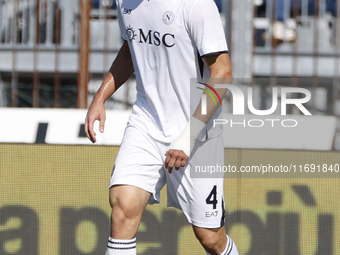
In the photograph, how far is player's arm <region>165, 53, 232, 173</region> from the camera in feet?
7.72

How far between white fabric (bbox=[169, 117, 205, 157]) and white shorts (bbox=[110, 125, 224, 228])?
0.18 metres

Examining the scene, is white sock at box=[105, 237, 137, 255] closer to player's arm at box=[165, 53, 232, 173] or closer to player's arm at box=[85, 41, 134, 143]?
player's arm at box=[165, 53, 232, 173]

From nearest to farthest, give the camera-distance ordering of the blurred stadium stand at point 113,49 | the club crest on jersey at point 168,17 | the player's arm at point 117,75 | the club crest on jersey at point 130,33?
the club crest on jersey at point 168,17, the club crest on jersey at point 130,33, the player's arm at point 117,75, the blurred stadium stand at point 113,49

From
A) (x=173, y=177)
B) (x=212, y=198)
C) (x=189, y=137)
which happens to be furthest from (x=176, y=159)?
(x=212, y=198)

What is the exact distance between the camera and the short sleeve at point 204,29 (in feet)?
7.93

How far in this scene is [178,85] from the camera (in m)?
2.54

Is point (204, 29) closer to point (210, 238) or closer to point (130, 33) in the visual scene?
point (130, 33)

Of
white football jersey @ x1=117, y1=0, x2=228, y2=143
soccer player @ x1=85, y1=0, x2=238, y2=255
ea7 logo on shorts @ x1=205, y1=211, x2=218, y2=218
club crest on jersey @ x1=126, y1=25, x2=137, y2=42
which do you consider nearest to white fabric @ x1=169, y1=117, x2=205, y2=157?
soccer player @ x1=85, y1=0, x2=238, y2=255

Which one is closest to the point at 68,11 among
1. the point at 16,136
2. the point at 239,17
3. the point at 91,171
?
the point at 239,17

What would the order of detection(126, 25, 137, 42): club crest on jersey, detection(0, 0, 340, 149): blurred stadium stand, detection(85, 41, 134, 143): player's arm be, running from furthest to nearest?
detection(0, 0, 340, 149): blurred stadium stand < detection(85, 41, 134, 143): player's arm < detection(126, 25, 137, 42): club crest on jersey

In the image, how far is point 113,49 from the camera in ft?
32.5

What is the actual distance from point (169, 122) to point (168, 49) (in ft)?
1.10

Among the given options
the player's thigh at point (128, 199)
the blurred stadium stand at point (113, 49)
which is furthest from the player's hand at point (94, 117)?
the blurred stadium stand at point (113, 49)

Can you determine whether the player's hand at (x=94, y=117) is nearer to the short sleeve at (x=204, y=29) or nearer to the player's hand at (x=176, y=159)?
the player's hand at (x=176, y=159)
